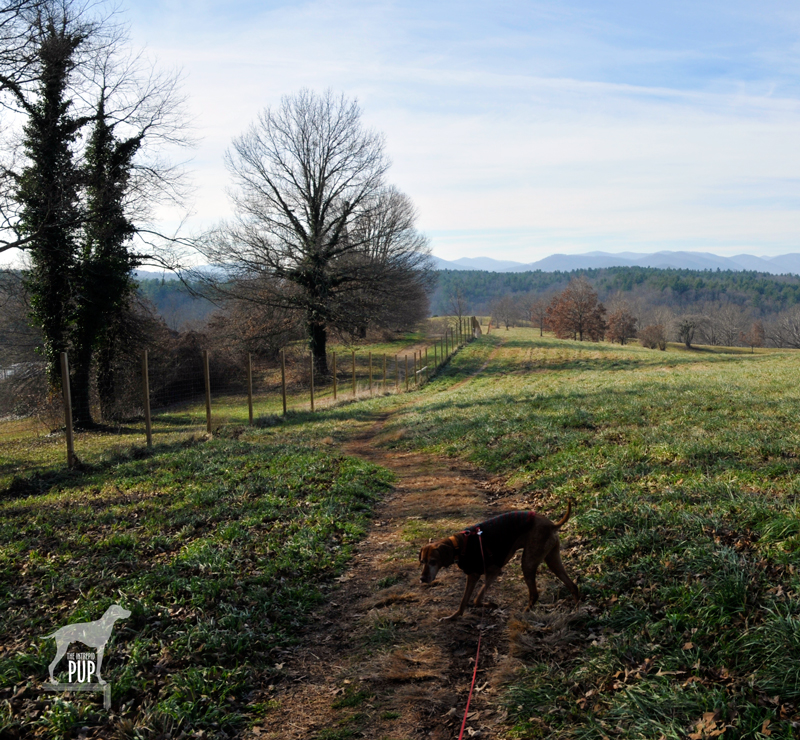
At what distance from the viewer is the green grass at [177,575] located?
12.9 feet

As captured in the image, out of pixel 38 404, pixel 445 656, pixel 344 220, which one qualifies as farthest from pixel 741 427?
pixel 344 220

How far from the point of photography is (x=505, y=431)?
1171 centimetres

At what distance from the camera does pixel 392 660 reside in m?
4.31

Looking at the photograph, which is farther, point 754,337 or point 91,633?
point 754,337

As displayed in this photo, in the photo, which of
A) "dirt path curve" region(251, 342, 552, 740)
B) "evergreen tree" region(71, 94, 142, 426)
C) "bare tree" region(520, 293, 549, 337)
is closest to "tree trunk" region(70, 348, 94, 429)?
"evergreen tree" region(71, 94, 142, 426)

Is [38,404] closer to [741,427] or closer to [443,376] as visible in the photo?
[443,376]

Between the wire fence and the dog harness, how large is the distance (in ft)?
29.0

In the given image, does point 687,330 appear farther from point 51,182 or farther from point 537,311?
point 51,182

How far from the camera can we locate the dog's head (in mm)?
4492

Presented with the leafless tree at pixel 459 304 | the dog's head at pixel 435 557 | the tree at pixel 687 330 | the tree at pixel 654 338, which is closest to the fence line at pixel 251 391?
the dog's head at pixel 435 557

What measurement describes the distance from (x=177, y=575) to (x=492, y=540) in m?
3.10

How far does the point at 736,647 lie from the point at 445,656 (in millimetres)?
1991

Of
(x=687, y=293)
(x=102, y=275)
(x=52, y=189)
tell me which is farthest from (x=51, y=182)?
(x=687, y=293)
